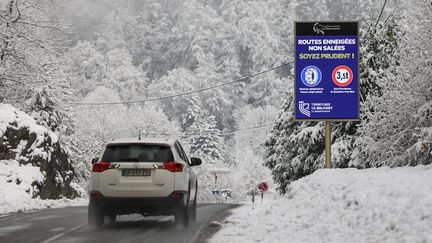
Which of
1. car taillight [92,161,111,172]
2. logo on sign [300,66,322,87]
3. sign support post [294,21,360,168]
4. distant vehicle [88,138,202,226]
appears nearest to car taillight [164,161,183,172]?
distant vehicle [88,138,202,226]

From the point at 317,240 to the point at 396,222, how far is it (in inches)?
76.4

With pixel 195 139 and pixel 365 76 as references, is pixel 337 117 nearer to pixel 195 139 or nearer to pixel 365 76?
pixel 365 76

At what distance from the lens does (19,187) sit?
69.7ft

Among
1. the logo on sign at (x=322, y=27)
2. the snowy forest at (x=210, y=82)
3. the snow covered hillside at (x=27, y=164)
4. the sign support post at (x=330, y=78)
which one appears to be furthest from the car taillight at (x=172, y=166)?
the logo on sign at (x=322, y=27)

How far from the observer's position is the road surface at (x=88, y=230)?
35.9ft

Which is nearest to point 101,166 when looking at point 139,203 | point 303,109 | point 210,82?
point 139,203

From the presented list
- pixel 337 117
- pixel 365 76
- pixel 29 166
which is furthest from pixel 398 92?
pixel 29 166

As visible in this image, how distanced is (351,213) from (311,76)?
11583 millimetres

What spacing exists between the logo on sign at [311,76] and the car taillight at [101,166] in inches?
382

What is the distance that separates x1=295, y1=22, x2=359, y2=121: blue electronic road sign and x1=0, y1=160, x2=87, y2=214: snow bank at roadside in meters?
8.68

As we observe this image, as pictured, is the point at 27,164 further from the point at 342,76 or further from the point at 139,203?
the point at 139,203

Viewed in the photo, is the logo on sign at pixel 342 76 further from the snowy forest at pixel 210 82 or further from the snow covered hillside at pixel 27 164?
the snow covered hillside at pixel 27 164

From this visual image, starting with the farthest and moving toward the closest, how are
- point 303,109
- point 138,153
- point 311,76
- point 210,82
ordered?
point 210,82 < point 311,76 < point 303,109 < point 138,153

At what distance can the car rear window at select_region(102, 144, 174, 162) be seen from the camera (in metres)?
12.4
